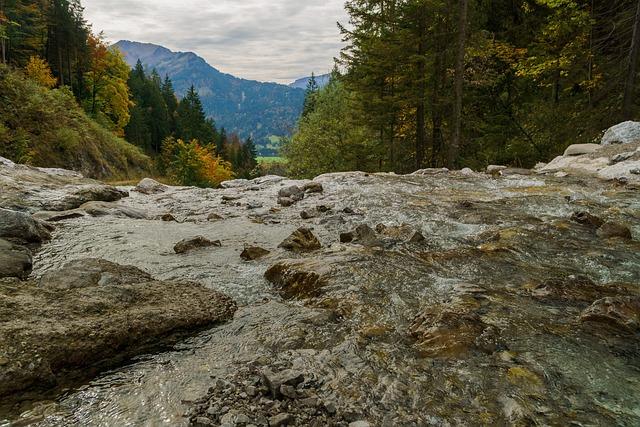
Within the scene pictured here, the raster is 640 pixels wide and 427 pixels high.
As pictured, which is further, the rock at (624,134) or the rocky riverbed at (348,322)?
the rock at (624,134)

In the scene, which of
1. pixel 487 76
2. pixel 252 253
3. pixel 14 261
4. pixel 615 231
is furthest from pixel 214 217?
pixel 487 76

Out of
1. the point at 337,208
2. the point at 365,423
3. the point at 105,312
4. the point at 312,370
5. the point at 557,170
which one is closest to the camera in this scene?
the point at 365,423

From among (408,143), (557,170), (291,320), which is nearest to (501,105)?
(408,143)

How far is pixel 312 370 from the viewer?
328cm

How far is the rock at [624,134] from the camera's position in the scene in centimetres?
1498

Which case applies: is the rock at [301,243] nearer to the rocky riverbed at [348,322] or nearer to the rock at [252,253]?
the rocky riverbed at [348,322]

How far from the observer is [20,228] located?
6844mm

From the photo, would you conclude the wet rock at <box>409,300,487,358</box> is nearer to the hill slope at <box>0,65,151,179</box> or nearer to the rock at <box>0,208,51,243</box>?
the rock at <box>0,208,51,243</box>

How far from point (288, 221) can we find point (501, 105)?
18779 mm

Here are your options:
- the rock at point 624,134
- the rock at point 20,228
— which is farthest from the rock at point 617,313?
the rock at point 624,134

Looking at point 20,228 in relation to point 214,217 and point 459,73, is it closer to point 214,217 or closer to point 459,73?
point 214,217

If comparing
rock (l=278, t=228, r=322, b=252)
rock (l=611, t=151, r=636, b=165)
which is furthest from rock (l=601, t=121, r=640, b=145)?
rock (l=278, t=228, r=322, b=252)

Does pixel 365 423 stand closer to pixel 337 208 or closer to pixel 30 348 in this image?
pixel 30 348

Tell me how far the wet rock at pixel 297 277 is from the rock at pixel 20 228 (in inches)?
187
